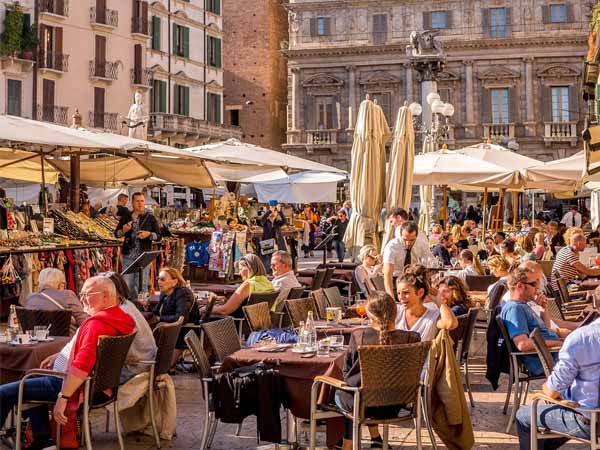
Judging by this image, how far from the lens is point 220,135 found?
42.7 metres

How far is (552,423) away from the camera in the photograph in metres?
5.17

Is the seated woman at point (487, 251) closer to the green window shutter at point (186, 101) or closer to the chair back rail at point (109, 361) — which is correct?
the chair back rail at point (109, 361)

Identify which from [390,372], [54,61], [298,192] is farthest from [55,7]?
[390,372]

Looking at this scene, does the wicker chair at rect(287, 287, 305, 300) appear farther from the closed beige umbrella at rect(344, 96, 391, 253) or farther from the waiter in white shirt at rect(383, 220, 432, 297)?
the closed beige umbrella at rect(344, 96, 391, 253)

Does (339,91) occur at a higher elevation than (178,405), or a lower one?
higher

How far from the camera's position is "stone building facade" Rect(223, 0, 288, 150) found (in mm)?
47219

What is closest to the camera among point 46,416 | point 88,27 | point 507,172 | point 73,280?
point 46,416

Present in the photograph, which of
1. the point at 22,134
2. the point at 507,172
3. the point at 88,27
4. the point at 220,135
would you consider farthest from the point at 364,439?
the point at 220,135

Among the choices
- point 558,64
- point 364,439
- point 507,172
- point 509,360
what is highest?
point 558,64

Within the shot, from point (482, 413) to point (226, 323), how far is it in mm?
2375

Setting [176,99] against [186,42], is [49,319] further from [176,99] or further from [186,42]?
[186,42]

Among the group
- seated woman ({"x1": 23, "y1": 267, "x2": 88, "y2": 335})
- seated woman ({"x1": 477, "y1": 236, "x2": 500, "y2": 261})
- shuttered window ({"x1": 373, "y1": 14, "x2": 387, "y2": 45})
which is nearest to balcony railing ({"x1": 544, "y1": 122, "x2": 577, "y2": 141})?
shuttered window ({"x1": 373, "y1": 14, "x2": 387, "y2": 45})

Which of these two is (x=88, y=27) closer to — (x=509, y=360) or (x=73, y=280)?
(x=73, y=280)

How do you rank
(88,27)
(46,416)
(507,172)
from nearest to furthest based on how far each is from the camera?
1. (46,416)
2. (507,172)
3. (88,27)
